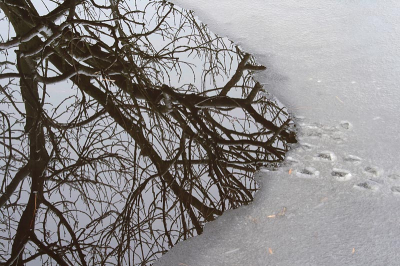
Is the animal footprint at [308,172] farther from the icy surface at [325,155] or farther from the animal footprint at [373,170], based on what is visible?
the animal footprint at [373,170]

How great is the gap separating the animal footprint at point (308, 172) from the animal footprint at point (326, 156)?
0.26ft

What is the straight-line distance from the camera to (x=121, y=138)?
2.45 metres

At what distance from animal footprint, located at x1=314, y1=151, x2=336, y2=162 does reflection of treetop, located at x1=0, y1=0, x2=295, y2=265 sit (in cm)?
16

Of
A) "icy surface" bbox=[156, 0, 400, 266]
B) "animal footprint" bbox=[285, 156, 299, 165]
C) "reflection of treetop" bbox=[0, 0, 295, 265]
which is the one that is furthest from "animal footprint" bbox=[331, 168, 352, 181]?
"reflection of treetop" bbox=[0, 0, 295, 265]

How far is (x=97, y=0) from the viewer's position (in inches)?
176

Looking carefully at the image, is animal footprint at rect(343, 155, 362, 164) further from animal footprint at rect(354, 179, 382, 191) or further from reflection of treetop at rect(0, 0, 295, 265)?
reflection of treetop at rect(0, 0, 295, 265)

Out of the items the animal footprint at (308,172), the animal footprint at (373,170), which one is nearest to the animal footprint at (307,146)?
the animal footprint at (308,172)

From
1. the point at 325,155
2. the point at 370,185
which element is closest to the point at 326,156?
the point at 325,155

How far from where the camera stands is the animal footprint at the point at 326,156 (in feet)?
6.88

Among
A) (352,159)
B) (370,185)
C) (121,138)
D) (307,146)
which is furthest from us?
(121,138)

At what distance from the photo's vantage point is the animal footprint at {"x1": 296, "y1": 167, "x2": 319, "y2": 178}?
2.02 metres

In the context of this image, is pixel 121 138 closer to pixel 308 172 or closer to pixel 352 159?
pixel 308 172

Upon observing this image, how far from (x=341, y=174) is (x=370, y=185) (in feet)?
0.41

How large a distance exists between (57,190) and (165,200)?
0.47 metres
